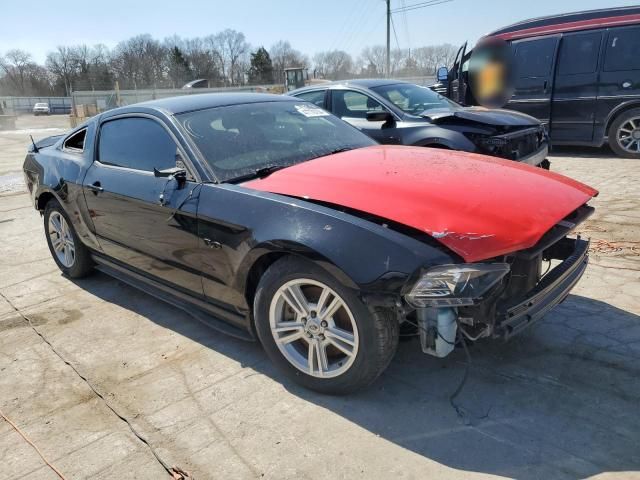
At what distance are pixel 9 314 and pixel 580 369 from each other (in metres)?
4.04

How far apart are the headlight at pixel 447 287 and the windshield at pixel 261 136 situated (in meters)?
1.35

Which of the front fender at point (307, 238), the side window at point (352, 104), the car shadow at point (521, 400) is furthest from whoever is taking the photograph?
the side window at point (352, 104)

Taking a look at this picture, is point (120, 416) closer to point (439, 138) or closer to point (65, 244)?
point (65, 244)

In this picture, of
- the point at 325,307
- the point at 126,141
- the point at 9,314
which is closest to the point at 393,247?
the point at 325,307

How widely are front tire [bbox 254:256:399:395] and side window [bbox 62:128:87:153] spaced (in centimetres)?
264

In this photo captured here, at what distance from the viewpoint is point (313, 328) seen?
2613 millimetres

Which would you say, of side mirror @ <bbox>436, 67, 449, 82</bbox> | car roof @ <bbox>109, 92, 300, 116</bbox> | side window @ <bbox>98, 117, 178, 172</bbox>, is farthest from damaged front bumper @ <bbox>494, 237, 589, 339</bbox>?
side mirror @ <bbox>436, 67, 449, 82</bbox>

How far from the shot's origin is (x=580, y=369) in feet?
9.00

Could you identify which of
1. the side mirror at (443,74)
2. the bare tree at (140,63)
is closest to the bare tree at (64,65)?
the bare tree at (140,63)

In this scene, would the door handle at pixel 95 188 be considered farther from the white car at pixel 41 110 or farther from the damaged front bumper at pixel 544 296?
the white car at pixel 41 110

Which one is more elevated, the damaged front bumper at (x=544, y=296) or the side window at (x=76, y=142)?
the side window at (x=76, y=142)

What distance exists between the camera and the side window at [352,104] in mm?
6602

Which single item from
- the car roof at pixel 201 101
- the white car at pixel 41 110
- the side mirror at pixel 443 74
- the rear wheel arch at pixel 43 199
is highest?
the car roof at pixel 201 101

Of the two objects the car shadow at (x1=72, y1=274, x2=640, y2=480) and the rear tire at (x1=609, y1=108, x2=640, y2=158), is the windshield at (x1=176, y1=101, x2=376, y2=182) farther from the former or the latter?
the rear tire at (x1=609, y1=108, x2=640, y2=158)
